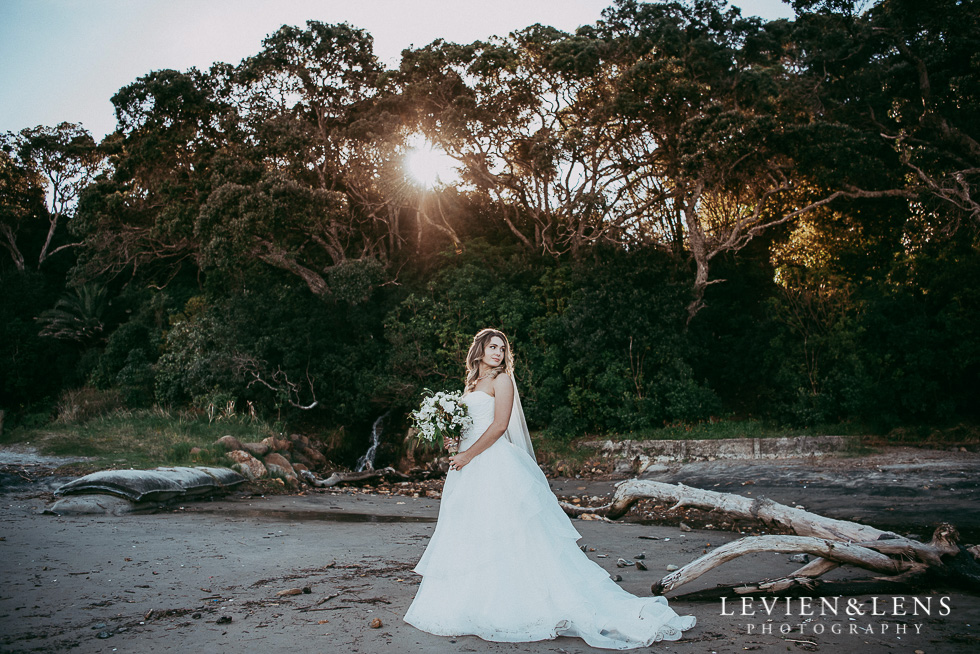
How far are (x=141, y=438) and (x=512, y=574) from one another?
44.3ft

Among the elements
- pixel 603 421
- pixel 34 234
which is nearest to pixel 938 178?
pixel 603 421

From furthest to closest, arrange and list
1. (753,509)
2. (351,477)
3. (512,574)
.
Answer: (351,477)
(753,509)
(512,574)

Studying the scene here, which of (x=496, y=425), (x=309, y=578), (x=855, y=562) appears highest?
(x=496, y=425)

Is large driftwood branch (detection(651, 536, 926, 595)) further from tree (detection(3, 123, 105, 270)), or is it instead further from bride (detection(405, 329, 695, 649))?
tree (detection(3, 123, 105, 270))

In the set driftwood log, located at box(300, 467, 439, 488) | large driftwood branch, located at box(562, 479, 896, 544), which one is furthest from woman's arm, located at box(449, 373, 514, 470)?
driftwood log, located at box(300, 467, 439, 488)

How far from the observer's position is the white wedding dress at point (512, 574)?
450cm

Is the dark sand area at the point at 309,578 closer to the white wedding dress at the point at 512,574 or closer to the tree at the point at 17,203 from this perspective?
the white wedding dress at the point at 512,574

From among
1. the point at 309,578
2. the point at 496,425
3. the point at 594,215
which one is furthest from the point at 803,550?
the point at 594,215

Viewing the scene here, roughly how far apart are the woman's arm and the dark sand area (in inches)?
49.5

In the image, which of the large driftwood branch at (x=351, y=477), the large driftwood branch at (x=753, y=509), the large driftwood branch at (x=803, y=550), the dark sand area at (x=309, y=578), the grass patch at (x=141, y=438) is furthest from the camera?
the large driftwood branch at (x=351, y=477)

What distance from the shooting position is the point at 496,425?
5.23m

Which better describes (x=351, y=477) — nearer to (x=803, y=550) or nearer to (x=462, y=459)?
(x=462, y=459)

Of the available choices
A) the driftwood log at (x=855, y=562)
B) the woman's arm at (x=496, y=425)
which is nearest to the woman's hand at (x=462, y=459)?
the woman's arm at (x=496, y=425)

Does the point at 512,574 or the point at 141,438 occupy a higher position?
the point at 512,574
